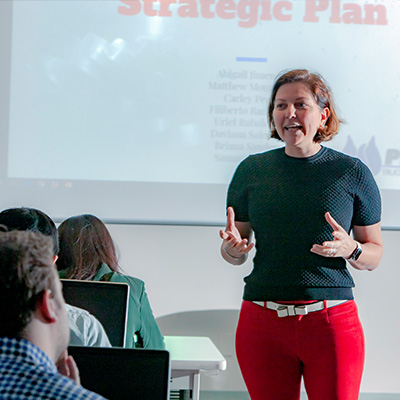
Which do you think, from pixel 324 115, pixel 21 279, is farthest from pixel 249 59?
pixel 21 279

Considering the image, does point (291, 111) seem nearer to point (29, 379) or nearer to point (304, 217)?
point (304, 217)

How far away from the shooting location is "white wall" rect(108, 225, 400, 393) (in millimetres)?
3609

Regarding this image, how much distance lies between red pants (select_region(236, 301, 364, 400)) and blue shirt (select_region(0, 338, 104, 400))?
996mm

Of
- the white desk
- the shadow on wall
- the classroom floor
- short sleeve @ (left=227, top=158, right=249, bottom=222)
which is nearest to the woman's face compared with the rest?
short sleeve @ (left=227, top=158, right=249, bottom=222)

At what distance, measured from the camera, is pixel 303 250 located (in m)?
1.76

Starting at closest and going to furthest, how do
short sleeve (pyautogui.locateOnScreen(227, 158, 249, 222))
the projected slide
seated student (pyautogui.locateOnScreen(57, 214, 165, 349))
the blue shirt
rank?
the blue shirt < short sleeve (pyautogui.locateOnScreen(227, 158, 249, 222)) < seated student (pyautogui.locateOnScreen(57, 214, 165, 349)) < the projected slide

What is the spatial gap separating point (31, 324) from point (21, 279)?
64 mm

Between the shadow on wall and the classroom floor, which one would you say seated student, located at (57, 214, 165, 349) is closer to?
the shadow on wall

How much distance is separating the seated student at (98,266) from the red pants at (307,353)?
23.8 inches

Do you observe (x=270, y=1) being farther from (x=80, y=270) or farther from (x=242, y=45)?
(x=80, y=270)

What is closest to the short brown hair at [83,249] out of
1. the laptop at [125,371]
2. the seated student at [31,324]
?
the laptop at [125,371]

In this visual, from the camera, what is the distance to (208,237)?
11.9ft

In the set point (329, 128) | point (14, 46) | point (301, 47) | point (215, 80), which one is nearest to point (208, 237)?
point (215, 80)

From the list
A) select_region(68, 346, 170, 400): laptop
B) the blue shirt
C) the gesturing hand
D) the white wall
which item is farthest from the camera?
the white wall
